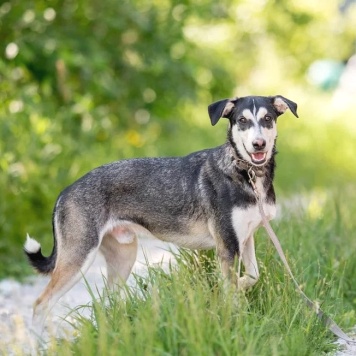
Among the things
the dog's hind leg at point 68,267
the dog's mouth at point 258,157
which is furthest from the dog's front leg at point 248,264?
the dog's hind leg at point 68,267

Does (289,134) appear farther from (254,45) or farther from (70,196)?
(70,196)

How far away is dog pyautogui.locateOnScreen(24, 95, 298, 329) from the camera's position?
17.7ft

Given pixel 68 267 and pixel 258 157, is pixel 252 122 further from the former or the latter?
pixel 68 267

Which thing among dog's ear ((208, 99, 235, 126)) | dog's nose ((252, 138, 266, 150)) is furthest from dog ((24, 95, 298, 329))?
dog's nose ((252, 138, 266, 150))

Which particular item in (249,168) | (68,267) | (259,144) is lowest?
(68,267)

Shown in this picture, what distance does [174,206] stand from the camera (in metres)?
5.78

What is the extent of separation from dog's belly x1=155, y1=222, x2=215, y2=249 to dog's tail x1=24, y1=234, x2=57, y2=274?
2.59ft

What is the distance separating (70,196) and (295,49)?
1400cm

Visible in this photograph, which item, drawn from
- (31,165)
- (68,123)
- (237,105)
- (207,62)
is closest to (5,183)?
(31,165)

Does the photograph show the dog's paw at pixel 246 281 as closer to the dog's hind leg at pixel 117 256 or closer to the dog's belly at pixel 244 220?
the dog's belly at pixel 244 220

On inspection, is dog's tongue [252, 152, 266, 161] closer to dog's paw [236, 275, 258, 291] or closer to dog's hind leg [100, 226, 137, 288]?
dog's paw [236, 275, 258, 291]

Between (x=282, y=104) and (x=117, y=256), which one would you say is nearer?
(x=282, y=104)

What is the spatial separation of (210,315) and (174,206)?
4.54 ft

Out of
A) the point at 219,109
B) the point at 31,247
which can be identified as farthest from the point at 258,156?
the point at 31,247
